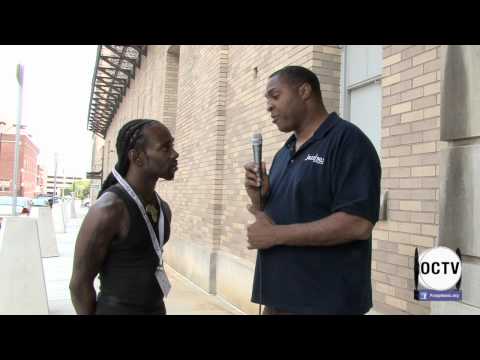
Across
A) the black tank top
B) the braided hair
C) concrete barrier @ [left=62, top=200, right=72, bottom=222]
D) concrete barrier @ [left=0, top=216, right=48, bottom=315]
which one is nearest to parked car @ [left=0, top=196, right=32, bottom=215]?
concrete barrier @ [left=62, top=200, right=72, bottom=222]

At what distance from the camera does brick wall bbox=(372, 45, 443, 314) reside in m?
3.02

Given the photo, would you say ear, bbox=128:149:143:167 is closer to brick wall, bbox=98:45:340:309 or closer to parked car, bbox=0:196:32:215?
brick wall, bbox=98:45:340:309

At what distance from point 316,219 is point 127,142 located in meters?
1.05

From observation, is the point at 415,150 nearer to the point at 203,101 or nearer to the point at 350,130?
the point at 350,130

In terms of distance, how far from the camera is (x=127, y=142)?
2.31 m

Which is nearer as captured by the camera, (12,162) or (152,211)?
(152,211)

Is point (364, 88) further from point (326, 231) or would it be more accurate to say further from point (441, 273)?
point (326, 231)

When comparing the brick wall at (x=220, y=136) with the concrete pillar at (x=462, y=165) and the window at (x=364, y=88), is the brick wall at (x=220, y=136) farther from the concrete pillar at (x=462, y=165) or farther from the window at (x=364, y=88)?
the concrete pillar at (x=462, y=165)

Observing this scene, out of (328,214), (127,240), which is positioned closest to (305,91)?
(328,214)

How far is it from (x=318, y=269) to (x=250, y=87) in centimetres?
478

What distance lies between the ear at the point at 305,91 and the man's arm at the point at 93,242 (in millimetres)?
975

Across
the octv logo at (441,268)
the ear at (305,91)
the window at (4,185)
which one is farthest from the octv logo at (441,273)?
the window at (4,185)

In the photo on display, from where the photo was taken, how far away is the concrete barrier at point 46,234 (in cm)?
1133

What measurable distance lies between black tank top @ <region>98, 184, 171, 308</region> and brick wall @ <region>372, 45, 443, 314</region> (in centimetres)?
187
